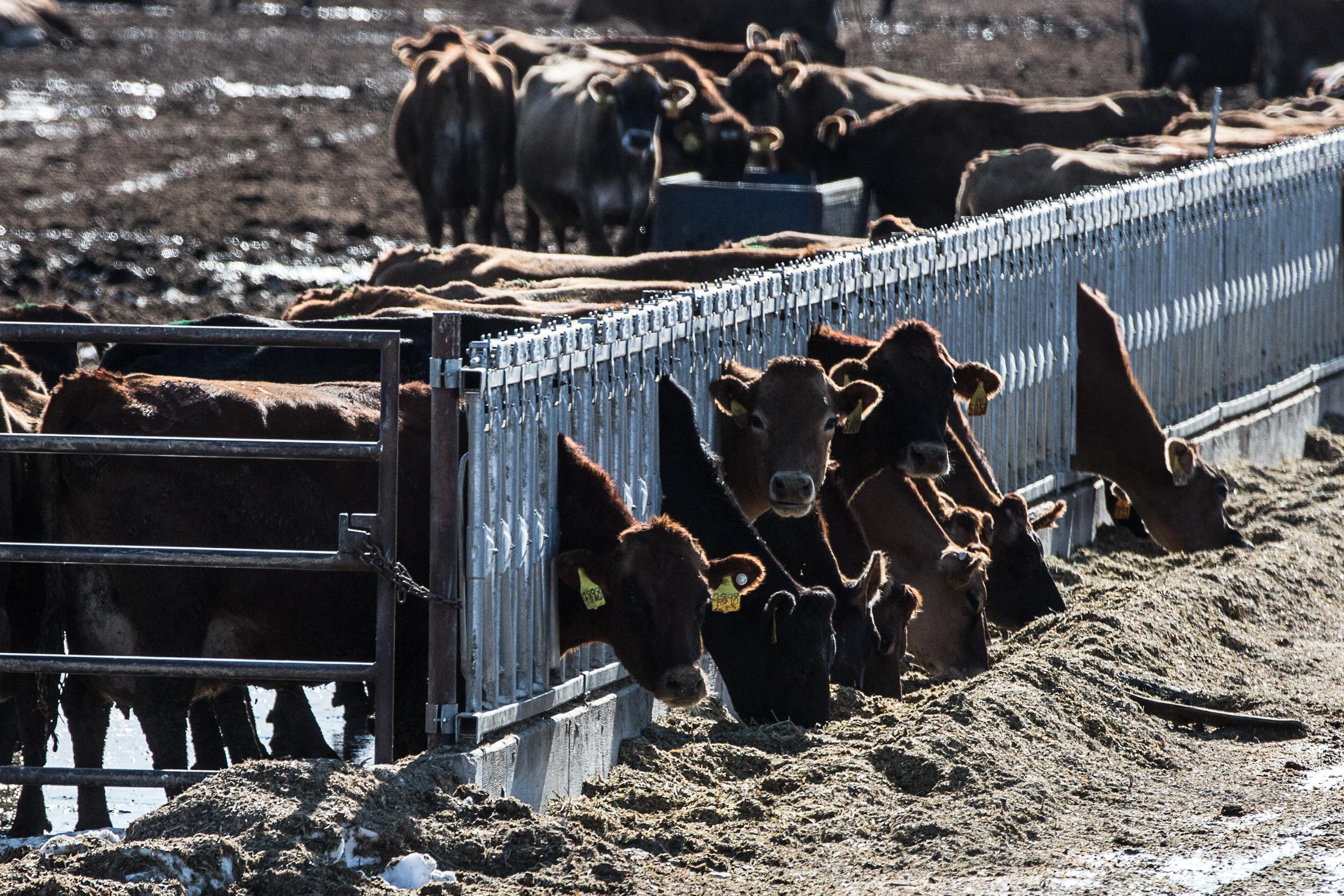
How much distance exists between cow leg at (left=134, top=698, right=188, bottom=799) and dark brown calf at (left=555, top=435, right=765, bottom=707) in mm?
1380

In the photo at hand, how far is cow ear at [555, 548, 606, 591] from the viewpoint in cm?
625

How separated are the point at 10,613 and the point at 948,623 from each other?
3.74 m

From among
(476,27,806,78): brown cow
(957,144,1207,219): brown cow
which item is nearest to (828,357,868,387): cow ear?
(957,144,1207,219): brown cow

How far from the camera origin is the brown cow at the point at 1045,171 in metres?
14.6

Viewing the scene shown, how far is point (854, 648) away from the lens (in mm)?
7309

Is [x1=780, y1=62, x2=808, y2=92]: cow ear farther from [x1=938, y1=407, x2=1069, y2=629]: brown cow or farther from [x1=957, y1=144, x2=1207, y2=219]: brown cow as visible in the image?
[x1=938, y1=407, x2=1069, y2=629]: brown cow

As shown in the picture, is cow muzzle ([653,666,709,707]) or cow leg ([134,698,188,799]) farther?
cow leg ([134,698,188,799])

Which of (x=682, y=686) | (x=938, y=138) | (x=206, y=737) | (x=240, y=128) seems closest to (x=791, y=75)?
(x=938, y=138)

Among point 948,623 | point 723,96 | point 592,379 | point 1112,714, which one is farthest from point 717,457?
point 723,96

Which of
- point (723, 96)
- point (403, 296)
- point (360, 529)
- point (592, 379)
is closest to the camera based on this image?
point (360, 529)

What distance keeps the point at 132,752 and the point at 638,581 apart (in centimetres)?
255

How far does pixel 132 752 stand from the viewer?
7.48m

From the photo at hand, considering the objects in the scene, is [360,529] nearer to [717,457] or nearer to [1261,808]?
[717,457]

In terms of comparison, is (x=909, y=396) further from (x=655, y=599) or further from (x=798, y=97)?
(x=798, y=97)
